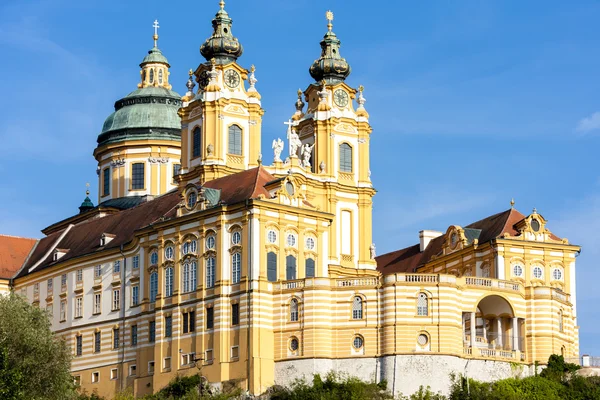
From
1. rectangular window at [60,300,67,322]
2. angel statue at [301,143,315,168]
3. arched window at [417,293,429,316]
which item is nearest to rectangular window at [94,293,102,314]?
rectangular window at [60,300,67,322]

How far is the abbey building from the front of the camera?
4195 inches

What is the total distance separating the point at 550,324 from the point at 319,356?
53.1ft

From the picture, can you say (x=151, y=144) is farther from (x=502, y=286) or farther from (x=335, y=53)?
(x=502, y=286)

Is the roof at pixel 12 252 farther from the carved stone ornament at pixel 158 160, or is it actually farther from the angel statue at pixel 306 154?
the angel statue at pixel 306 154

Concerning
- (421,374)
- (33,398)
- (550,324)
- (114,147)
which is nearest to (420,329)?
(421,374)

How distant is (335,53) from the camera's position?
5246 inches

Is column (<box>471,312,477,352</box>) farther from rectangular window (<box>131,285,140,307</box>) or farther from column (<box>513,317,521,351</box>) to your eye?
rectangular window (<box>131,285,140,307</box>)

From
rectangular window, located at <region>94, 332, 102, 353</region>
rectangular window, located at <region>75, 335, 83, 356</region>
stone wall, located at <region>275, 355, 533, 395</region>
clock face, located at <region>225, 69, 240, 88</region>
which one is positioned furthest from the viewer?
clock face, located at <region>225, 69, 240, 88</region>

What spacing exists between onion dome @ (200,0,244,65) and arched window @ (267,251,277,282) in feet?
→ 69.9

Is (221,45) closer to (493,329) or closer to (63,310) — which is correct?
(63,310)

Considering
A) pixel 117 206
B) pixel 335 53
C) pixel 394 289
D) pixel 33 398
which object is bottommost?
pixel 33 398

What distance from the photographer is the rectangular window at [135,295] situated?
117375 mm

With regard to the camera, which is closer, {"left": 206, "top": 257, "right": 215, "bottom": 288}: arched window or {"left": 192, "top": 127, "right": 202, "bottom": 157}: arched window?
{"left": 206, "top": 257, "right": 215, "bottom": 288}: arched window

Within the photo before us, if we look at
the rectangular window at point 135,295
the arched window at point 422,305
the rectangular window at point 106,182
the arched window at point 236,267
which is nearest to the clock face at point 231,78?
the rectangular window at point 135,295
